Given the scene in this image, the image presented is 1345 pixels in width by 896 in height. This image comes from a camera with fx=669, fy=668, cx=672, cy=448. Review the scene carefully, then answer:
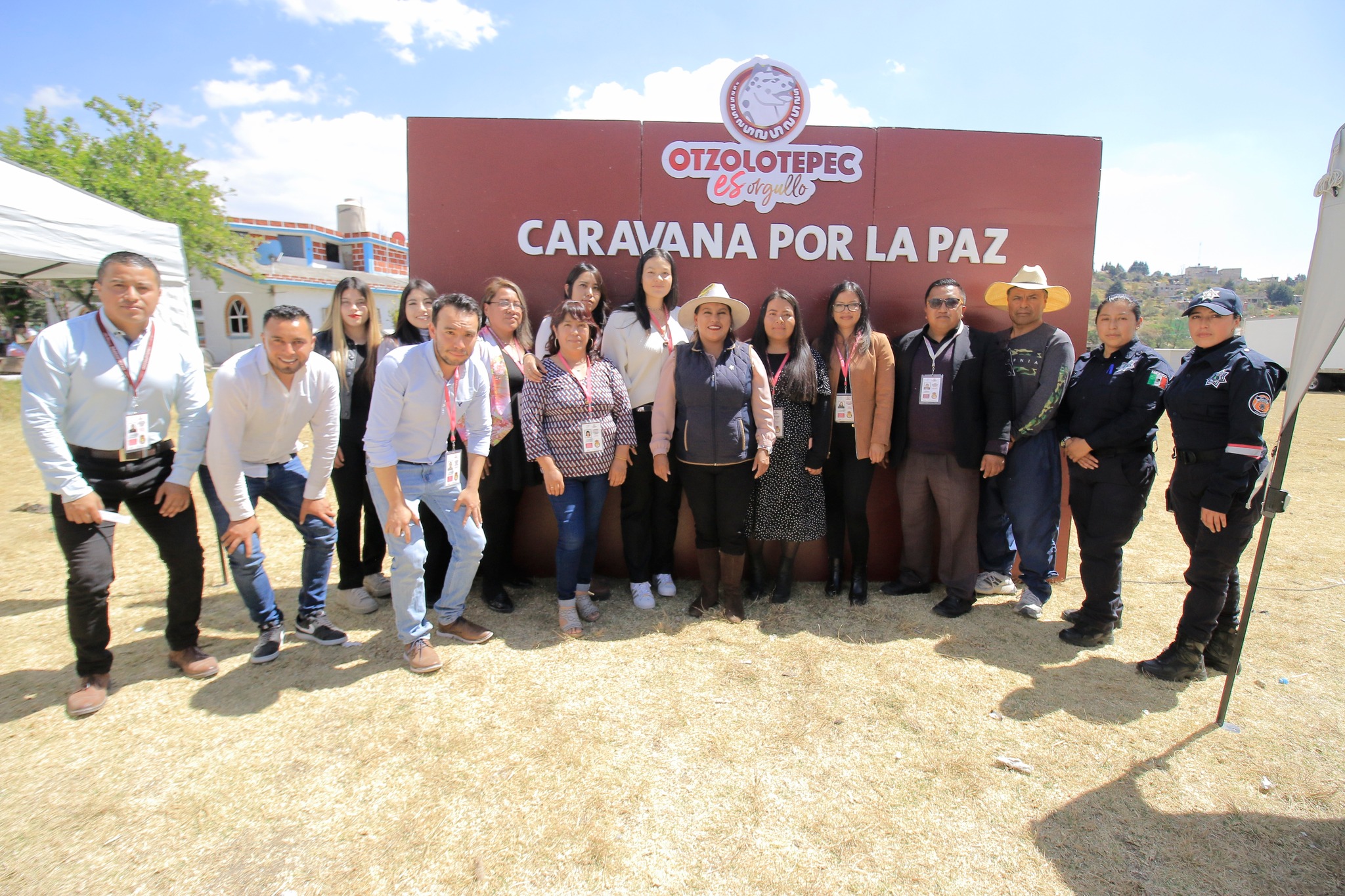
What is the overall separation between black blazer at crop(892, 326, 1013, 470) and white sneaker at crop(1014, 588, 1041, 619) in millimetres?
A: 862

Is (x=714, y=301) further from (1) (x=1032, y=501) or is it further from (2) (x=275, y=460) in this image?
(2) (x=275, y=460)

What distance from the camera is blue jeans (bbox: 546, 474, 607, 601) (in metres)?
3.62

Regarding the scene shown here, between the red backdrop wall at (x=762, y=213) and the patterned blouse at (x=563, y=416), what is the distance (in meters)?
1.01

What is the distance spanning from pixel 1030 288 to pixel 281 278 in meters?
25.5

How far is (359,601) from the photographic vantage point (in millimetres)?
3883

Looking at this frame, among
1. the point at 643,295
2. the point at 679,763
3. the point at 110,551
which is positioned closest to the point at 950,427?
the point at 643,295

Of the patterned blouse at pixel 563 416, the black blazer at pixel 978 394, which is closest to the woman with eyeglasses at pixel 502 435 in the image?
the patterned blouse at pixel 563 416

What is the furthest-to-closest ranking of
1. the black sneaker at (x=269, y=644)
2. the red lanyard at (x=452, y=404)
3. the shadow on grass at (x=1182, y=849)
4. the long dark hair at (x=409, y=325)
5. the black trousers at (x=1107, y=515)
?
the long dark hair at (x=409, y=325) < the black trousers at (x=1107, y=515) < the black sneaker at (x=269, y=644) < the red lanyard at (x=452, y=404) < the shadow on grass at (x=1182, y=849)

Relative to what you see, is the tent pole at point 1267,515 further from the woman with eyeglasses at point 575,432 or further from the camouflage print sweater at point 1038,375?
the woman with eyeglasses at point 575,432

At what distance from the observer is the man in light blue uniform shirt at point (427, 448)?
2.97m

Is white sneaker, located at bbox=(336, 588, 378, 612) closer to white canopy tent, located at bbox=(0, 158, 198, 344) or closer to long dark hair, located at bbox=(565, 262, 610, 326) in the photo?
long dark hair, located at bbox=(565, 262, 610, 326)

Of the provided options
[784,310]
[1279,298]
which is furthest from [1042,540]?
[1279,298]

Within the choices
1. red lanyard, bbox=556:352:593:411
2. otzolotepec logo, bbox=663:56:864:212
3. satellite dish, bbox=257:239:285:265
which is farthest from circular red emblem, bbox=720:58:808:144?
satellite dish, bbox=257:239:285:265

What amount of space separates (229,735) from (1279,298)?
6922cm
